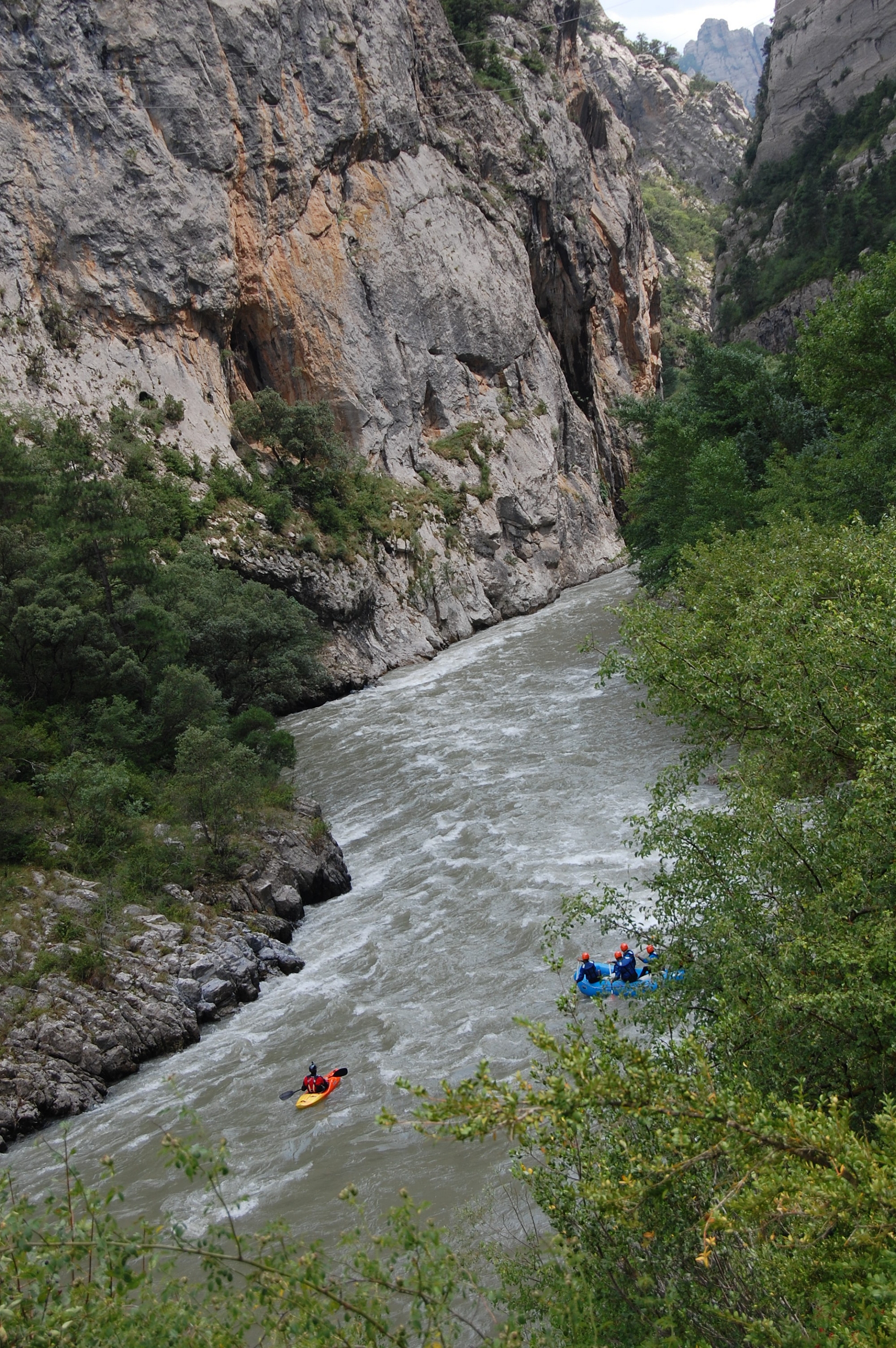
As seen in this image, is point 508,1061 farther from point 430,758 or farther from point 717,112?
point 717,112

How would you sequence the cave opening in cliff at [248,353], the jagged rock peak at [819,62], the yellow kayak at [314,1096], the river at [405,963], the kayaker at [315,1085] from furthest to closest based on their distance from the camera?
the jagged rock peak at [819,62] < the cave opening in cliff at [248,353] < the kayaker at [315,1085] < the yellow kayak at [314,1096] < the river at [405,963]

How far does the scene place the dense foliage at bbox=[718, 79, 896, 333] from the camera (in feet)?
204

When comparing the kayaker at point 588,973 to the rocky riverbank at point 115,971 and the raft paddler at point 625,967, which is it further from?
the rocky riverbank at point 115,971

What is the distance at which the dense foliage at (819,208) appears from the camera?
204ft

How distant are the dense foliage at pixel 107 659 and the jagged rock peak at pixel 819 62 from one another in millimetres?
74429

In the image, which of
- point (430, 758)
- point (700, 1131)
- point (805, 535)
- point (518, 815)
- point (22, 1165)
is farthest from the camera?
point (430, 758)

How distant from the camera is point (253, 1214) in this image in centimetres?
851

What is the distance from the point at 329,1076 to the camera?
10.5m

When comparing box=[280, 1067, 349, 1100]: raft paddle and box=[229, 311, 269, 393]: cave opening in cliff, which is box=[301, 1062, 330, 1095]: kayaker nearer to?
box=[280, 1067, 349, 1100]: raft paddle

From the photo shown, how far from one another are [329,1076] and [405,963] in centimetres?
282

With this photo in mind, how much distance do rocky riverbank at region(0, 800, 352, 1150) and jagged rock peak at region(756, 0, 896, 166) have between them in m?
82.7

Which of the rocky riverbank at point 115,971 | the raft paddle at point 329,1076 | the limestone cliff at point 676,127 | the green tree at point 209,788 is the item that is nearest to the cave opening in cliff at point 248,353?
the green tree at point 209,788

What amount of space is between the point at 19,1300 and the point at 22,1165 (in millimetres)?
6993

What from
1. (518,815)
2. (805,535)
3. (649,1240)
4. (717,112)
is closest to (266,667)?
(518,815)
